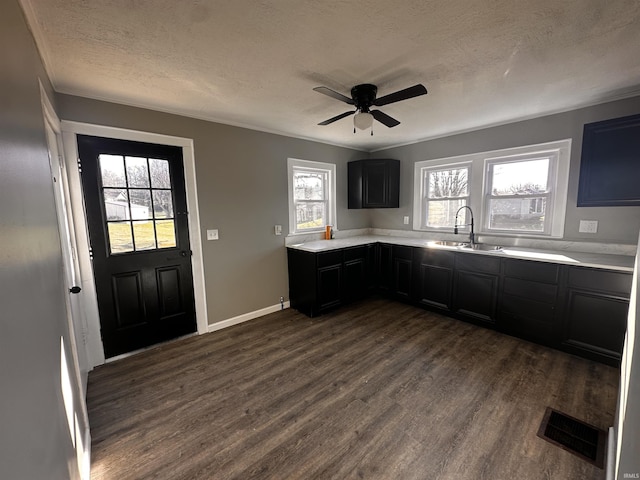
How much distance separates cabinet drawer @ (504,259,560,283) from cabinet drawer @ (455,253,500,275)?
0.10m

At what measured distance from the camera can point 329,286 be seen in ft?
11.8

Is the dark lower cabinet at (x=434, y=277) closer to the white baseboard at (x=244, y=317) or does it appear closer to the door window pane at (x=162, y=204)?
the white baseboard at (x=244, y=317)

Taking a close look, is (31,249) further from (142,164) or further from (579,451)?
(579,451)

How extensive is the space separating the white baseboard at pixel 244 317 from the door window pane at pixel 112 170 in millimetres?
1795

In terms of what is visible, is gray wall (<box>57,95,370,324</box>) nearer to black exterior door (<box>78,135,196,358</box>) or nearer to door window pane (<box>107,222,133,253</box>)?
black exterior door (<box>78,135,196,358</box>)

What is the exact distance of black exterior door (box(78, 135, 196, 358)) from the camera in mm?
2467

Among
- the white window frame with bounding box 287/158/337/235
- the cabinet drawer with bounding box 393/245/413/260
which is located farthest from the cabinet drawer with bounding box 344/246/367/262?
the white window frame with bounding box 287/158/337/235

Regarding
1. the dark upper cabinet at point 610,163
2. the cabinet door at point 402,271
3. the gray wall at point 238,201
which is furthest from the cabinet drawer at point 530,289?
the gray wall at point 238,201

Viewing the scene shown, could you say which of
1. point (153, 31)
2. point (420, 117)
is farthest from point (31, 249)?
point (420, 117)

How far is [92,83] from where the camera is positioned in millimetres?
2141

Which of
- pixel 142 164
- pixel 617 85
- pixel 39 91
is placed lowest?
pixel 142 164

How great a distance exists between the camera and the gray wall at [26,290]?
69cm

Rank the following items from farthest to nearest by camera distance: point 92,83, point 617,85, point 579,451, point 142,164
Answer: point 142,164 < point 617,85 < point 92,83 < point 579,451

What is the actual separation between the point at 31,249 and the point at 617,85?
4.07 m
